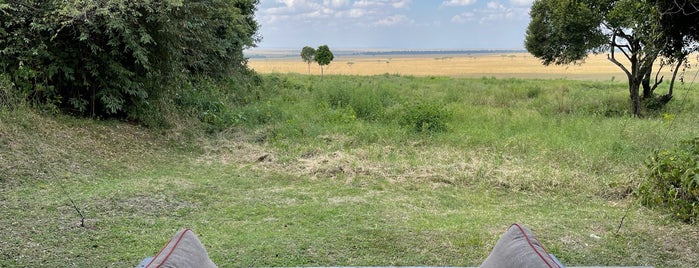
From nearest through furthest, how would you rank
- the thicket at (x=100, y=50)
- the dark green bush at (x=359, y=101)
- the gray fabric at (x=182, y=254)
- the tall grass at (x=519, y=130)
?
the gray fabric at (x=182, y=254) → the tall grass at (x=519, y=130) → the thicket at (x=100, y=50) → the dark green bush at (x=359, y=101)

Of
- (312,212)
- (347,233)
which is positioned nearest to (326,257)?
(347,233)

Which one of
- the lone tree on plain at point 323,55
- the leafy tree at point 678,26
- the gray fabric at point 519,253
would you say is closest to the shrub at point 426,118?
the leafy tree at point 678,26

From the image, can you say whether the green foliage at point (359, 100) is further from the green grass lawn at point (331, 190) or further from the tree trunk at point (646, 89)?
the tree trunk at point (646, 89)

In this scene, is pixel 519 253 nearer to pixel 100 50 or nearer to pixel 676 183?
pixel 676 183

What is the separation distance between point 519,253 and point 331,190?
436cm

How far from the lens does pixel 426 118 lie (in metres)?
9.55

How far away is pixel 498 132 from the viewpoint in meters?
9.21

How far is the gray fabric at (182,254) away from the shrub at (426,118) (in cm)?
773

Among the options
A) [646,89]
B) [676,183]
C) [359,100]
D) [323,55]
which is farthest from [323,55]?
[676,183]

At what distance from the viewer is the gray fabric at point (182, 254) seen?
1412 mm

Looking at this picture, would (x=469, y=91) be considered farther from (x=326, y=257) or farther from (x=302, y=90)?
(x=326, y=257)

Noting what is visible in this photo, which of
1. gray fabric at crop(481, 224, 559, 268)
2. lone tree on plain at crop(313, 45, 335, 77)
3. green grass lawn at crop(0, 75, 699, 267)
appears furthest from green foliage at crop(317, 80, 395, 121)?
lone tree on plain at crop(313, 45, 335, 77)

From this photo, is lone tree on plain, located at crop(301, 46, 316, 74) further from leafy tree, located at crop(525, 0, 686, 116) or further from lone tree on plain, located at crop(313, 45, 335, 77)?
leafy tree, located at crop(525, 0, 686, 116)

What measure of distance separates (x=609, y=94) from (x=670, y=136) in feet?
29.4
